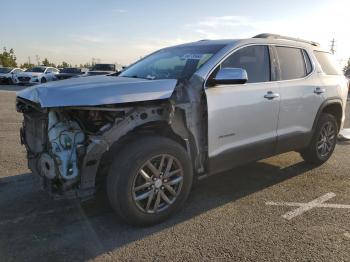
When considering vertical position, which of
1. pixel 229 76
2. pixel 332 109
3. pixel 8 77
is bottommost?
pixel 8 77

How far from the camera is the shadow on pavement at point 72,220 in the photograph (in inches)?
131

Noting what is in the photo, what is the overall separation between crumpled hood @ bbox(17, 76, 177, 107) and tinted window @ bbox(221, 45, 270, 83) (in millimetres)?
951

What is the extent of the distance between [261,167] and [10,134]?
17.1ft

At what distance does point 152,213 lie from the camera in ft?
12.3

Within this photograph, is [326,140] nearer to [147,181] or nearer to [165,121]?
[165,121]

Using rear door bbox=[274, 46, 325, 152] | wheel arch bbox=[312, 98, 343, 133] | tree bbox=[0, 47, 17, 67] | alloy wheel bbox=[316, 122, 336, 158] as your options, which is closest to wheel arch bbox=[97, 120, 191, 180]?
rear door bbox=[274, 46, 325, 152]

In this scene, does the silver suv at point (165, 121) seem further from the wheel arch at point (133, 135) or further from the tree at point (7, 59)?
the tree at point (7, 59)

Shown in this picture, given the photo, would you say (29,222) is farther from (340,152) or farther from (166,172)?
(340,152)

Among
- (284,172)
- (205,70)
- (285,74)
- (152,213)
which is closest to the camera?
(152,213)

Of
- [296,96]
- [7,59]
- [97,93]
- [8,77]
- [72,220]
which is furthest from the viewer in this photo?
[7,59]

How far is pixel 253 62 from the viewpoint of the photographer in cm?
460

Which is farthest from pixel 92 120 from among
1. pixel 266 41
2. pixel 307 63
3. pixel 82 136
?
pixel 307 63

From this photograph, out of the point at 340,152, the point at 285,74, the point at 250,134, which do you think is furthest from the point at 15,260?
the point at 340,152

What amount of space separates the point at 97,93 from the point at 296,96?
2.83 meters
